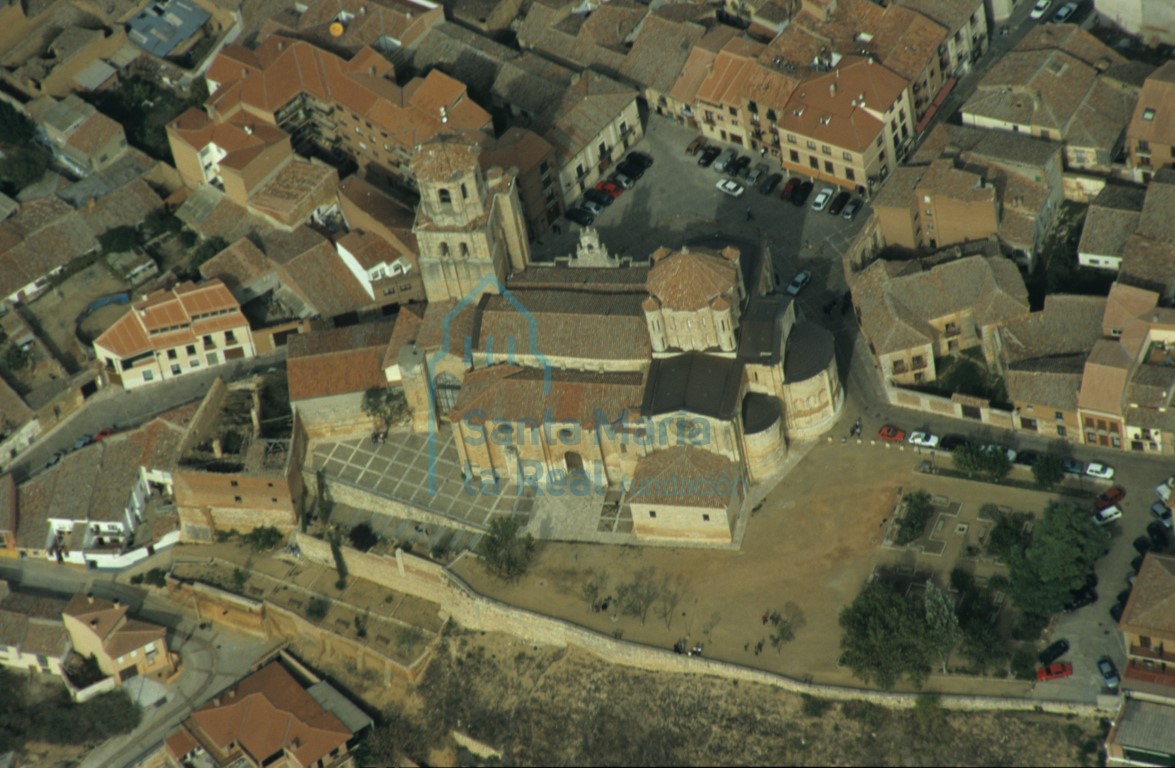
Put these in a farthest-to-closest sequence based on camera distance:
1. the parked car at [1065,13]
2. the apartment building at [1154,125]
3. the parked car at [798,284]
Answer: the parked car at [1065,13] → the parked car at [798,284] → the apartment building at [1154,125]

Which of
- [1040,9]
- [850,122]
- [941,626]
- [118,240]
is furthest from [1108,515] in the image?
[118,240]

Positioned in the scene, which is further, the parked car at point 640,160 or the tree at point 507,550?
the parked car at point 640,160

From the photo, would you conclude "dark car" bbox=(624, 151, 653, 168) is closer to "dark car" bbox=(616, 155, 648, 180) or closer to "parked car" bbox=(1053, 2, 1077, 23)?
"dark car" bbox=(616, 155, 648, 180)

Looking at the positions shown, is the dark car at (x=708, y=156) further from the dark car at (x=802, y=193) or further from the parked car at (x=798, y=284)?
the parked car at (x=798, y=284)

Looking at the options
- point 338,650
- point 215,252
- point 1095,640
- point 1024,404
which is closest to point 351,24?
point 215,252

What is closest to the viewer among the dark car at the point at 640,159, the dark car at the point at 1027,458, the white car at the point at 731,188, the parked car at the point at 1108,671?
the parked car at the point at 1108,671

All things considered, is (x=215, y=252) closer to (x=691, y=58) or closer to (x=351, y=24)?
(x=351, y=24)

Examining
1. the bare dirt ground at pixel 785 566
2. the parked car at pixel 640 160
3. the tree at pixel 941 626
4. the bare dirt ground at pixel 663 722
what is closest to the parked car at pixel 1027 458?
the bare dirt ground at pixel 785 566
